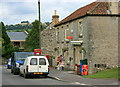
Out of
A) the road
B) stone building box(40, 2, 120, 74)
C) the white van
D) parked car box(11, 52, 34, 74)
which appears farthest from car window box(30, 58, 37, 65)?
stone building box(40, 2, 120, 74)

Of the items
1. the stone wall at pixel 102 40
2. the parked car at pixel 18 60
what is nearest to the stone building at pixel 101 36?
the stone wall at pixel 102 40

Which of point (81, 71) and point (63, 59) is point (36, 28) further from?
point (81, 71)

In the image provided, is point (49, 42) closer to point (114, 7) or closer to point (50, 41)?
point (50, 41)

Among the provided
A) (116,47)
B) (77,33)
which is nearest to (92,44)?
(116,47)

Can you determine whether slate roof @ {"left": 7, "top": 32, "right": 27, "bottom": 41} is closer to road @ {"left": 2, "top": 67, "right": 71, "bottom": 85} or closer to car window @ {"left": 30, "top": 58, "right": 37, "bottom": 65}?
car window @ {"left": 30, "top": 58, "right": 37, "bottom": 65}

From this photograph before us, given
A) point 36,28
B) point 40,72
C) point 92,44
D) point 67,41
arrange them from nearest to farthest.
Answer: point 40,72, point 92,44, point 67,41, point 36,28

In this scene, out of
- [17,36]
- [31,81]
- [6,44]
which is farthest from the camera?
[17,36]

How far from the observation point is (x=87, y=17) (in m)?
27.2

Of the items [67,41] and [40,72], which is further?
[67,41]

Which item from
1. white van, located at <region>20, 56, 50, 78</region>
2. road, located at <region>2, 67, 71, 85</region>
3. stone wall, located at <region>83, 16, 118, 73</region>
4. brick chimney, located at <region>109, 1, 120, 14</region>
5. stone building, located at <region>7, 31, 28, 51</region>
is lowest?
road, located at <region>2, 67, 71, 85</region>

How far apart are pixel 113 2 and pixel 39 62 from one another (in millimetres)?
9259

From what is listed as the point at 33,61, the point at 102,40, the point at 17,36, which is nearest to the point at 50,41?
the point at 102,40

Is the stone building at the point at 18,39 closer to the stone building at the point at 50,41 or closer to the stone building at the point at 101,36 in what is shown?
the stone building at the point at 50,41

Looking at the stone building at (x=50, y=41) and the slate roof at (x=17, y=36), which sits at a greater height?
the slate roof at (x=17, y=36)
